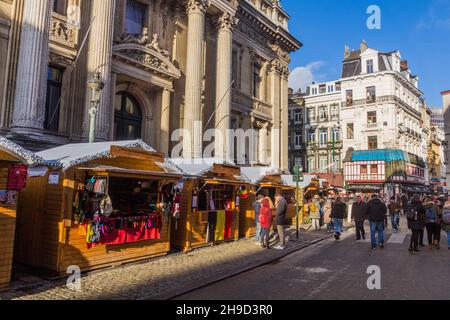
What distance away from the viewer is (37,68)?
478 inches

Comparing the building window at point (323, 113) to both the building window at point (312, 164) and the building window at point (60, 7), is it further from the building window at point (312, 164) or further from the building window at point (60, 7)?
the building window at point (60, 7)

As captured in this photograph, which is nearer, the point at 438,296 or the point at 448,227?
the point at 438,296

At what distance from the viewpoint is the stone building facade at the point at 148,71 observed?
40.6ft

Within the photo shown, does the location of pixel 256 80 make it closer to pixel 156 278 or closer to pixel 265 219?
pixel 265 219

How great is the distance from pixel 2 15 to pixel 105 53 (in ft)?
11.7

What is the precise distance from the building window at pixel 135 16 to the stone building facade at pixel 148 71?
51 mm

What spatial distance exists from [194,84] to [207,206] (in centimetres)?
799

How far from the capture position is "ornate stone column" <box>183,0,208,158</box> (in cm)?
1855

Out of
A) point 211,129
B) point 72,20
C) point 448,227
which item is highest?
point 72,20

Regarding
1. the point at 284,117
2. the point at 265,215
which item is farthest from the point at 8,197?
the point at 284,117

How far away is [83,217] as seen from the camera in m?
8.70

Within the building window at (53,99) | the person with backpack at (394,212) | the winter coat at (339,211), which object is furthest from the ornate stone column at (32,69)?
the person with backpack at (394,212)
